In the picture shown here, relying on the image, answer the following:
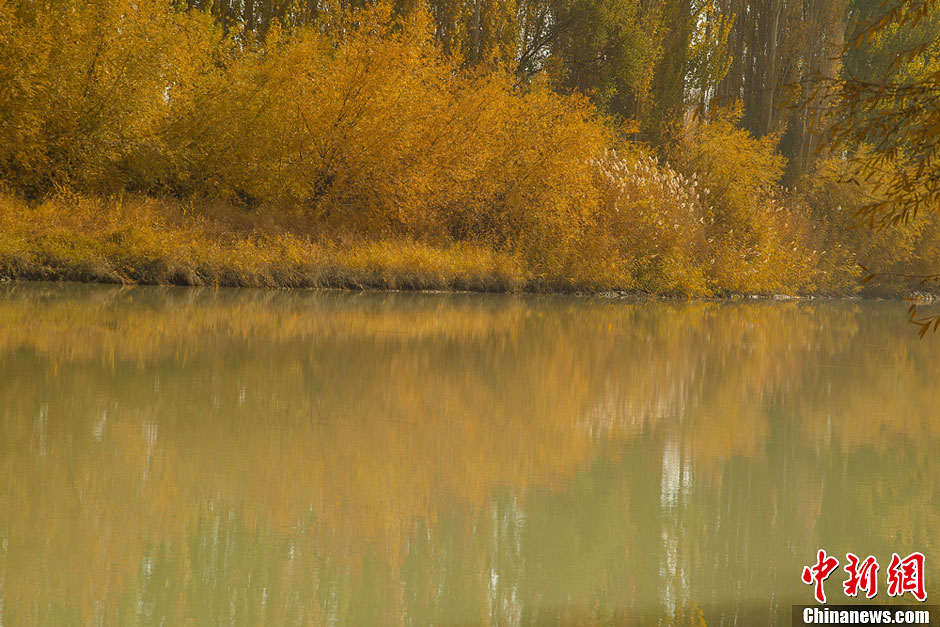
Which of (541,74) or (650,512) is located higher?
(541,74)

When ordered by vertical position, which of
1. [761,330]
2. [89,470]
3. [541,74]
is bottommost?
[761,330]

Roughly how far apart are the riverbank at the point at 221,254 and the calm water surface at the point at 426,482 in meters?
7.00

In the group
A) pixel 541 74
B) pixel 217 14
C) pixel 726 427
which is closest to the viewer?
pixel 726 427

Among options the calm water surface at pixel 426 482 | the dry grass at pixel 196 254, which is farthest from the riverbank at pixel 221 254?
the calm water surface at pixel 426 482

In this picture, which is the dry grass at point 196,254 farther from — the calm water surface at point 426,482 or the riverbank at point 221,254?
the calm water surface at point 426,482

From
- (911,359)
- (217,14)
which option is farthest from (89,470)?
(217,14)

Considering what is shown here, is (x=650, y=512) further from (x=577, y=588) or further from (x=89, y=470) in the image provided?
(x=89, y=470)

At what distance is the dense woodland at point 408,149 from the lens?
17.9 m

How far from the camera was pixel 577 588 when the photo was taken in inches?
124

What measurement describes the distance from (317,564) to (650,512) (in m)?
1.48

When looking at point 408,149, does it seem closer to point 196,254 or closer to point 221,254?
point 221,254

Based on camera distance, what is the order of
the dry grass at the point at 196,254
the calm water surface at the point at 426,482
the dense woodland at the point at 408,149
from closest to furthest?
the calm water surface at the point at 426,482
the dry grass at the point at 196,254
the dense woodland at the point at 408,149

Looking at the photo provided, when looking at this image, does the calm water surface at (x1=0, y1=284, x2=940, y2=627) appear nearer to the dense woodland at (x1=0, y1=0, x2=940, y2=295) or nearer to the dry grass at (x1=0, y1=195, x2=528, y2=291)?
the dense woodland at (x1=0, y1=0, x2=940, y2=295)

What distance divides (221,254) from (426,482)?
14599mm
